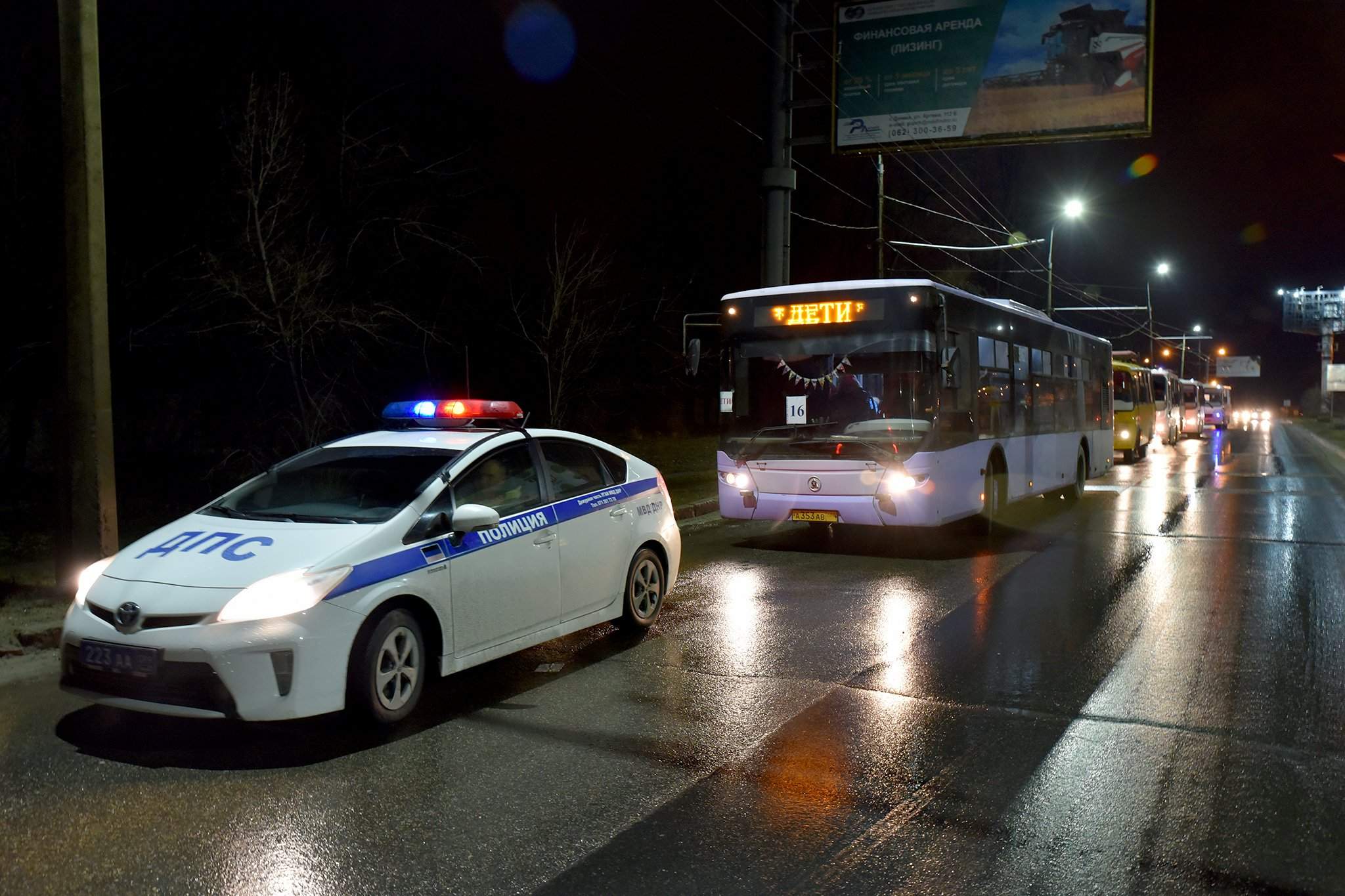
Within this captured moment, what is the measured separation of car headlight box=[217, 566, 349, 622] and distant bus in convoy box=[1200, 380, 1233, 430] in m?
61.5

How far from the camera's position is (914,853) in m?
4.19

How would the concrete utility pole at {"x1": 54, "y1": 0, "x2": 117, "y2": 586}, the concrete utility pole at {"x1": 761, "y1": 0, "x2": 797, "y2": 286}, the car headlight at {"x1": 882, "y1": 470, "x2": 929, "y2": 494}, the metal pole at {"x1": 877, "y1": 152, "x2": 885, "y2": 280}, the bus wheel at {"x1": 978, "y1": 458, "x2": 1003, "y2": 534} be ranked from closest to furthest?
the concrete utility pole at {"x1": 54, "y1": 0, "x2": 117, "y2": 586} → the car headlight at {"x1": 882, "y1": 470, "x2": 929, "y2": 494} → the bus wheel at {"x1": 978, "y1": 458, "x2": 1003, "y2": 534} → the concrete utility pole at {"x1": 761, "y1": 0, "x2": 797, "y2": 286} → the metal pole at {"x1": 877, "y1": 152, "x2": 885, "y2": 280}

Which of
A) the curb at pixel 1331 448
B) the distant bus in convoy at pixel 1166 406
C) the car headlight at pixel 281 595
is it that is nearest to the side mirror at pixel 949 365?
the car headlight at pixel 281 595

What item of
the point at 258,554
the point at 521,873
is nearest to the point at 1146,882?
the point at 521,873

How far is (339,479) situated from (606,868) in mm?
3223

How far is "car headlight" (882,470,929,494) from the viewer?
11.7 metres

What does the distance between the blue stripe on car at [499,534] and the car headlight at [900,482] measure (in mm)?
4125

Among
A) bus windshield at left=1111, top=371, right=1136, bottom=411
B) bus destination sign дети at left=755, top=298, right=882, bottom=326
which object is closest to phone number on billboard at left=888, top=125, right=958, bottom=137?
bus destination sign дети at left=755, top=298, right=882, bottom=326

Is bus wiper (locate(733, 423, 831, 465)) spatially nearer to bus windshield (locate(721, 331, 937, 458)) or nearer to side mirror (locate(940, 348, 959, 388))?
bus windshield (locate(721, 331, 937, 458))

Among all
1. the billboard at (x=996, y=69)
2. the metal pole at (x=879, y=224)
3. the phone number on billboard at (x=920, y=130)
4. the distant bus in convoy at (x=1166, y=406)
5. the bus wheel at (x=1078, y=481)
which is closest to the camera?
the billboard at (x=996, y=69)

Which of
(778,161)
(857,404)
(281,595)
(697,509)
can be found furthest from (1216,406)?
(281,595)

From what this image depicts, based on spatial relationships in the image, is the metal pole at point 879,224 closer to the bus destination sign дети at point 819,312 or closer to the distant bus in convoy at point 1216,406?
the bus destination sign дети at point 819,312

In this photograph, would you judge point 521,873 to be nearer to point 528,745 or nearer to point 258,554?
point 528,745

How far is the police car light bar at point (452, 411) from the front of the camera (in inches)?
277
